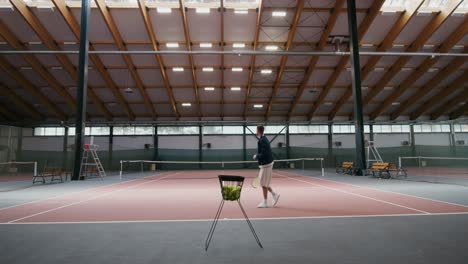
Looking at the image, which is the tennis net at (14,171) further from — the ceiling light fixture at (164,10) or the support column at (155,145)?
the ceiling light fixture at (164,10)

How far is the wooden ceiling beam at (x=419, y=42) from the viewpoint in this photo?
16.5 m

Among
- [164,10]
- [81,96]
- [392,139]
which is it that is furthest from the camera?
[392,139]

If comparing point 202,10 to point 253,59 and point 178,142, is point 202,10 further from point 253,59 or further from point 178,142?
point 178,142

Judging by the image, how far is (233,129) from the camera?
97.6 ft

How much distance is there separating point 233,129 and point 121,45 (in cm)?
1493

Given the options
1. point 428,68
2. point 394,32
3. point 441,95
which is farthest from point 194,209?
point 441,95

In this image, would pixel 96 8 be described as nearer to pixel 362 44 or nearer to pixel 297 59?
pixel 297 59

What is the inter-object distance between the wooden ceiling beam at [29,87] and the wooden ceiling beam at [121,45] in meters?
8.89

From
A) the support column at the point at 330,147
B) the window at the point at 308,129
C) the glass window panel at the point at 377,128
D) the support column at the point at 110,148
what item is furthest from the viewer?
the glass window panel at the point at 377,128

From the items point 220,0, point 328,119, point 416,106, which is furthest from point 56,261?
point 416,106

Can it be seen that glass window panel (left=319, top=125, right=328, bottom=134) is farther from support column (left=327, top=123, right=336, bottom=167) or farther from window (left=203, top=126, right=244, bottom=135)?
window (left=203, top=126, right=244, bottom=135)

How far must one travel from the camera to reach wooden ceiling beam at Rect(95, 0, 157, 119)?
637 inches

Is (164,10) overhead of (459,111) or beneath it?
overhead

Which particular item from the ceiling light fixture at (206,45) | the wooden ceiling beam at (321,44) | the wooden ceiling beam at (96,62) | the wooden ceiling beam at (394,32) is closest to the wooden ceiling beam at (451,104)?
the wooden ceiling beam at (394,32)
